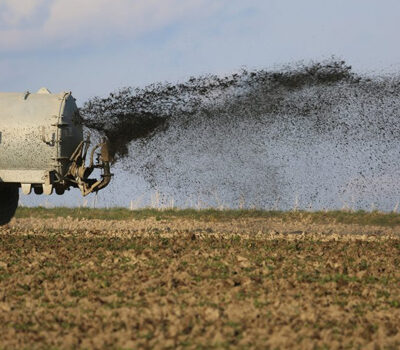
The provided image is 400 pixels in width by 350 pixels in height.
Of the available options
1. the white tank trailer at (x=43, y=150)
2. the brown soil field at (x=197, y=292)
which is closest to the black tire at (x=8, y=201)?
the brown soil field at (x=197, y=292)

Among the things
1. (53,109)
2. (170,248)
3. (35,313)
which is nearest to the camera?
(35,313)

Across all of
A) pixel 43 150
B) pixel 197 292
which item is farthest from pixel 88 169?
pixel 197 292

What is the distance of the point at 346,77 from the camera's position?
21078 mm

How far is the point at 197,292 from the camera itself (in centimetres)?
1227

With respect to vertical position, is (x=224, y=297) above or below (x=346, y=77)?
below

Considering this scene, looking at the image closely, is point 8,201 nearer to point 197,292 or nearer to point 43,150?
point 43,150

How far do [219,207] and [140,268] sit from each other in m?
15.8

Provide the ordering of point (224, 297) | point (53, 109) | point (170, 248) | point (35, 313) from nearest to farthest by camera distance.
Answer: point (35, 313) → point (224, 297) → point (170, 248) → point (53, 109)

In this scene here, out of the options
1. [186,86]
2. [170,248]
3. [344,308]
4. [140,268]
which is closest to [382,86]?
[186,86]

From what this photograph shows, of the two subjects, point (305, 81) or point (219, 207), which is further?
point (219, 207)

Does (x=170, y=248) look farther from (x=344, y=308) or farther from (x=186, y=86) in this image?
(x=344, y=308)

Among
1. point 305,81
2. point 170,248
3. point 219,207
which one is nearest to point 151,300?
point 170,248

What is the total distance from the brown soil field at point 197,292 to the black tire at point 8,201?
1.51 m

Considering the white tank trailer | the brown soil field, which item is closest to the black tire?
the brown soil field
